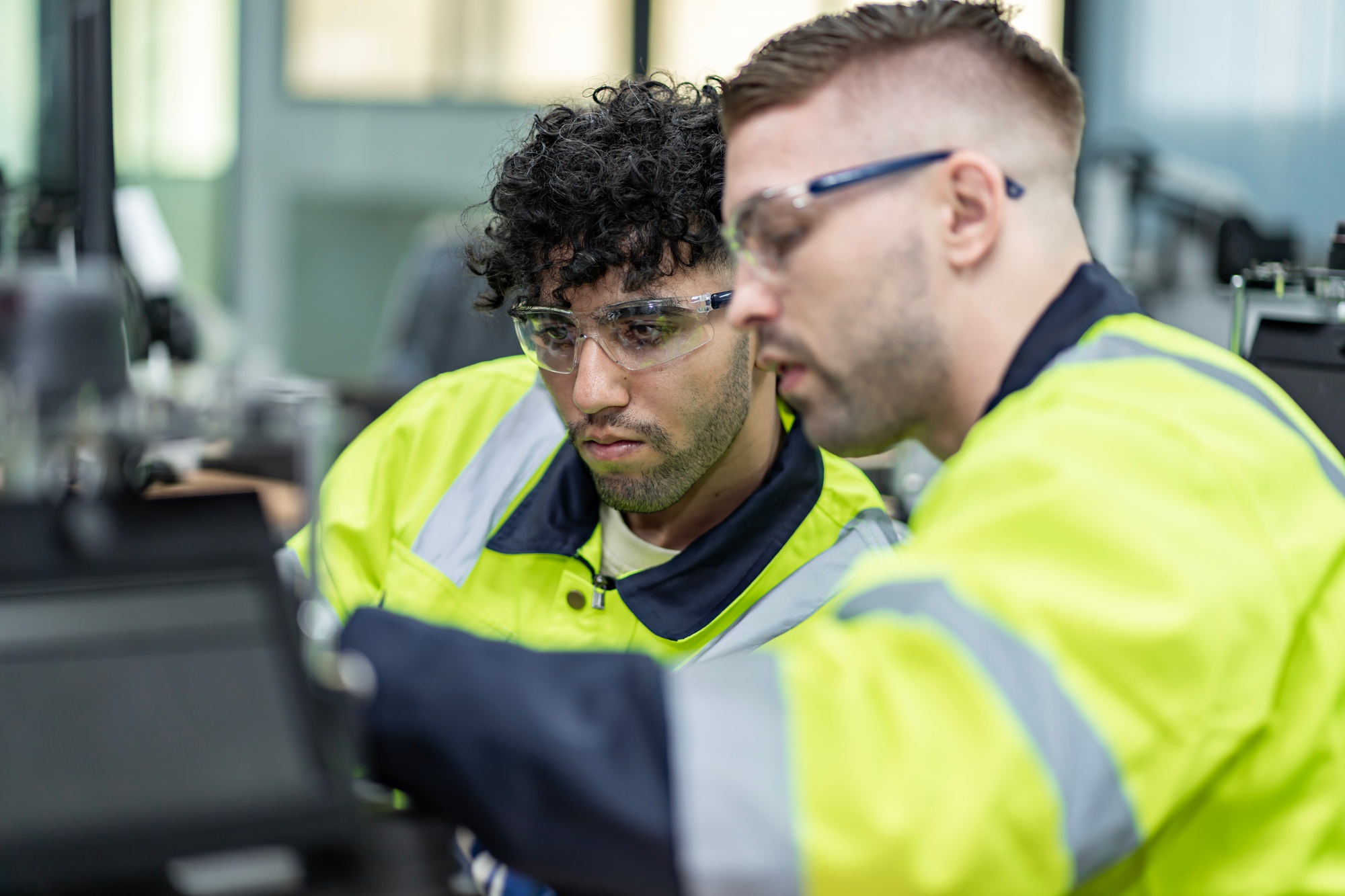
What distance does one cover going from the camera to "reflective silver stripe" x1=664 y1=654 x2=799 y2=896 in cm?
68

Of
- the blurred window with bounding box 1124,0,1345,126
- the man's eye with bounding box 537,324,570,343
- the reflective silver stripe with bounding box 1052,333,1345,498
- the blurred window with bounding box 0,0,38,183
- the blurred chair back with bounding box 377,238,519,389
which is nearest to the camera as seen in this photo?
the reflective silver stripe with bounding box 1052,333,1345,498

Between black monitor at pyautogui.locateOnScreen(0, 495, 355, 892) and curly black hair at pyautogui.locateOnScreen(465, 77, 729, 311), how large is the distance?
0.81 meters

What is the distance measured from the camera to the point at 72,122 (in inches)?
116

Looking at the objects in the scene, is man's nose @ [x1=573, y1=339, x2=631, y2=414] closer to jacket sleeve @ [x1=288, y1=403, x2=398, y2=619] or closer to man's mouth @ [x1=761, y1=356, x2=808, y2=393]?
jacket sleeve @ [x1=288, y1=403, x2=398, y2=619]

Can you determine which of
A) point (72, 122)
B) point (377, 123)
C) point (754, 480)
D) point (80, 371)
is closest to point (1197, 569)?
point (754, 480)

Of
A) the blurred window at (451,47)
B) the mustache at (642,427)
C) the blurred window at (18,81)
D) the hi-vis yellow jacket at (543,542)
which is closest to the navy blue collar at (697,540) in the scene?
the hi-vis yellow jacket at (543,542)

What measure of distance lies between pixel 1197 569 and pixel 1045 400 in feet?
0.53

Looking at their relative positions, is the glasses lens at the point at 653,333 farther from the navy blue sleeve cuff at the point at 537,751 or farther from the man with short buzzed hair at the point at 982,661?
the navy blue sleeve cuff at the point at 537,751

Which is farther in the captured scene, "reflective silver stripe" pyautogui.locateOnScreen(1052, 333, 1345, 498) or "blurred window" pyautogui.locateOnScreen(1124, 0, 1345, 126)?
"blurred window" pyautogui.locateOnScreen(1124, 0, 1345, 126)

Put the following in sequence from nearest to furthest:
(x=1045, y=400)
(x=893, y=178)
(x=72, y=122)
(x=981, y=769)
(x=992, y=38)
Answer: (x=981, y=769)
(x=1045, y=400)
(x=893, y=178)
(x=992, y=38)
(x=72, y=122)

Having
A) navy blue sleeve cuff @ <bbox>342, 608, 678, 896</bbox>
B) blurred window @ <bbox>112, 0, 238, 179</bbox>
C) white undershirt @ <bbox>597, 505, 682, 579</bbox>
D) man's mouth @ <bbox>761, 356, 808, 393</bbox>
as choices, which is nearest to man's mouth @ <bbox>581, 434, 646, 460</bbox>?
white undershirt @ <bbox>597, 505, 682, 579</bbox>

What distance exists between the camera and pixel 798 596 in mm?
1457

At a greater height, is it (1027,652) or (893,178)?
(893,178)

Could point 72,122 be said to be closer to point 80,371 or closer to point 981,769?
point 80,371
